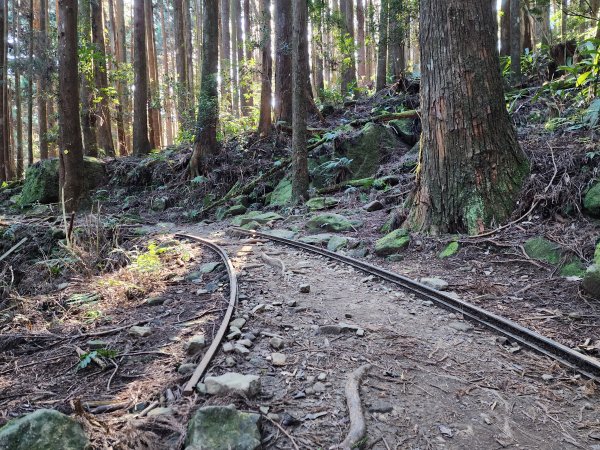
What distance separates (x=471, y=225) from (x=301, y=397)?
13.8 ft

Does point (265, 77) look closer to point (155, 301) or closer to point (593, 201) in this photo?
point (155, 301)

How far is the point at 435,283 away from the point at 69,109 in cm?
1003

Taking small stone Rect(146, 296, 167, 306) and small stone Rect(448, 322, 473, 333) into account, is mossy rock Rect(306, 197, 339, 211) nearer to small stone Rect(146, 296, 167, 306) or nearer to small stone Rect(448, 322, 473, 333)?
small stone Rect(146, 296, 167, 306)

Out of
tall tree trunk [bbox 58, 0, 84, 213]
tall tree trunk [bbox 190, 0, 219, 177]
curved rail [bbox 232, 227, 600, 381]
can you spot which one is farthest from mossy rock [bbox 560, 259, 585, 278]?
tall tree trunk [bbox 190, 0, 219, 177]

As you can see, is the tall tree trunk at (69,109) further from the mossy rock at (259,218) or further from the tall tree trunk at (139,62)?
the tall tree trunk at (139,62)

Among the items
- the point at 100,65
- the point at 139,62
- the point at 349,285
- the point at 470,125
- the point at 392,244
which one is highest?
the point at 100,65

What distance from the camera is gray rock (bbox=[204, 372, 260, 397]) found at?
267 centimetres

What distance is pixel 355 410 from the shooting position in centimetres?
254

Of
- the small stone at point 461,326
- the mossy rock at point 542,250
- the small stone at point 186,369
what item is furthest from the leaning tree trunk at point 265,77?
the small stone at point 186,369

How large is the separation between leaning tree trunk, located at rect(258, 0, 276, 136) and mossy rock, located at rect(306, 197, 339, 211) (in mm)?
5345

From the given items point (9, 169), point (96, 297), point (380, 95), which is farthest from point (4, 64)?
point (96, 297)

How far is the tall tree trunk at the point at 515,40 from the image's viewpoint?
478 inches

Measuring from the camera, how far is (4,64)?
18172 mm

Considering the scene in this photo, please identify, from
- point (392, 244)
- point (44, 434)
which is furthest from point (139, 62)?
point (44, 434)
